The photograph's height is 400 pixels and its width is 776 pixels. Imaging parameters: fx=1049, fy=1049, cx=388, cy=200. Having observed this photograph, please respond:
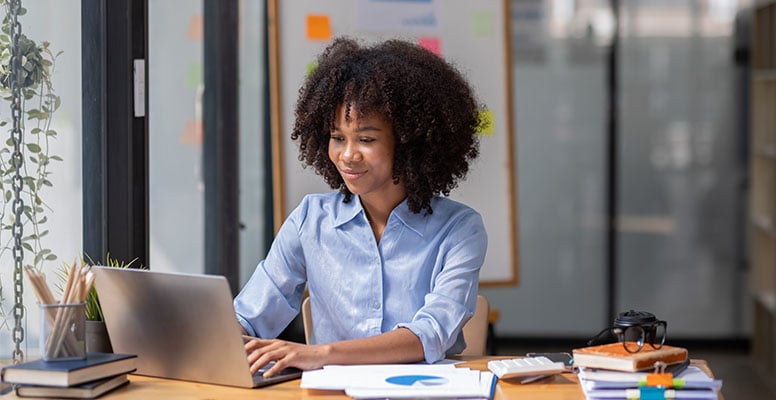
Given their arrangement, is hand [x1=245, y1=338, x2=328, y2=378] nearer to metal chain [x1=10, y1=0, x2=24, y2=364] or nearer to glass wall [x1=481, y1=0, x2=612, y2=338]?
metal chain [x1=10, y1=0, x2=24, y2=364]

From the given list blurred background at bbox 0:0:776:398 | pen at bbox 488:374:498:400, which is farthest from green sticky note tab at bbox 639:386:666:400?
blurred background at bbox 0:0:776:398

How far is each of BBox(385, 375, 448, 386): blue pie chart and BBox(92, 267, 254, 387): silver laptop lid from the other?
0.25 meters

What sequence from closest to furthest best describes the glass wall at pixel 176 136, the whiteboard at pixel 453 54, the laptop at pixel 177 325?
the laptop at pixel 177 325 → the glass wall at pixel 176 136 → the whiteboard at pixel 453 54

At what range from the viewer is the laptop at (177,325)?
70.1 inches

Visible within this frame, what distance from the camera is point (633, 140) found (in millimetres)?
5844

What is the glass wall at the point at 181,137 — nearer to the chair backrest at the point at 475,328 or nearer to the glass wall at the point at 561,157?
the chair backrest at the point at 475,328

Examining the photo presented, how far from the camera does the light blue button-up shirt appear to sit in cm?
217

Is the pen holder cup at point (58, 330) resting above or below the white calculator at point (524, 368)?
above

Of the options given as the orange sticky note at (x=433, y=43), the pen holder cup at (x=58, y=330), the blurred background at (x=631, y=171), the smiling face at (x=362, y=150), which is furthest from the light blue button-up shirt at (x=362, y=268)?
the blurred background at (x=631, y=171)

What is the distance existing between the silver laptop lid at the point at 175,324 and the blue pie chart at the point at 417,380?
25cm

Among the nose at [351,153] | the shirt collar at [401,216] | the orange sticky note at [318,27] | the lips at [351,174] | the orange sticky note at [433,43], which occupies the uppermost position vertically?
the orange sticky note at [318,27]

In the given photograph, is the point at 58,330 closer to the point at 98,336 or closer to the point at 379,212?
the point at 98,336

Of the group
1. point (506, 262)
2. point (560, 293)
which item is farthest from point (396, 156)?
point (560, 293)

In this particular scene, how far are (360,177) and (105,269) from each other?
1.76 feet
